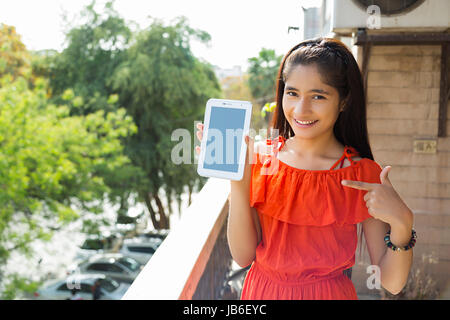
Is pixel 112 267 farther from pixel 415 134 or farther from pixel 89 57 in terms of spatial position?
pixel 415 134

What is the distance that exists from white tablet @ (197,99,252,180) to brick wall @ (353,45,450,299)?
188cm

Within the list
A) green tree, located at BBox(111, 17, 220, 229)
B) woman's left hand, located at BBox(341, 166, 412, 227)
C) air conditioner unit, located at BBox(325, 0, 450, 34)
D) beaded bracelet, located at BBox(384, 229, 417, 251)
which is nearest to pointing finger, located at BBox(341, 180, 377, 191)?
woman's left hand, located at BBox(341, 166, 412, 227)

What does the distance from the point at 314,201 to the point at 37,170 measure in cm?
896

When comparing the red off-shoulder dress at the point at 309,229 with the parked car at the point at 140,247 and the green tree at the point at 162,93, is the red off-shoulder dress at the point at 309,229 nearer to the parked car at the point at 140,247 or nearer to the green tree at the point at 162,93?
the green tree at the point at 162,93

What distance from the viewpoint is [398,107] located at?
8.75 ft

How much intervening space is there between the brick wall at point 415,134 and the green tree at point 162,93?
1031cm

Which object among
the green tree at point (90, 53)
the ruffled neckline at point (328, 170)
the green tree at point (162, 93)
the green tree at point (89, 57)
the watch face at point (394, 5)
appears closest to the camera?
the ruffled neckline at point (328, 170)

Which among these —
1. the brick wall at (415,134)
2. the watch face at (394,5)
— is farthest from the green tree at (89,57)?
the watch face at (394,5)

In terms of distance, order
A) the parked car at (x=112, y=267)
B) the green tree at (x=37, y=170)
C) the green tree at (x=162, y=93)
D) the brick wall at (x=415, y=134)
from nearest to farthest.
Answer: the brick wall at (x=415, y=134), the green tree at (x=37, y=170), the parked car at (x=112, y=267), the green tree at (x=162, y=93)

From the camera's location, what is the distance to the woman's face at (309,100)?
2.84 ft

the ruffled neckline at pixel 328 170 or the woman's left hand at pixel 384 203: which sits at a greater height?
the ruffled neckline at pixel 328 170

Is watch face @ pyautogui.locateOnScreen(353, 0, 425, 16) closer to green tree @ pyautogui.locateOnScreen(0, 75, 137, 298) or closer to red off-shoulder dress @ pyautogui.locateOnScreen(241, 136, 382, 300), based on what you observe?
red off-shoulder dress @ pyautogui.locateOnScreen(241, 136, 382, 300)

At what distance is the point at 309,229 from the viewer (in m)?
0.90
